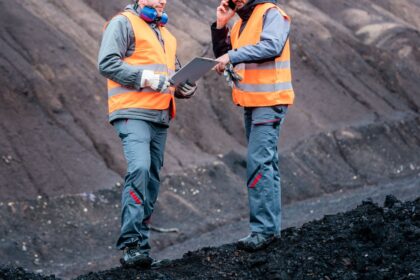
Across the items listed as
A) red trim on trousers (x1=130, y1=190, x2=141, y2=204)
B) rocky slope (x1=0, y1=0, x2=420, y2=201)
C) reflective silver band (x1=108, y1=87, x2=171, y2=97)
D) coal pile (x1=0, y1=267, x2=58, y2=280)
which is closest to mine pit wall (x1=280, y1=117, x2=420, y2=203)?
rocky slope (x1=0, y1=0, x2=420, y2=201)

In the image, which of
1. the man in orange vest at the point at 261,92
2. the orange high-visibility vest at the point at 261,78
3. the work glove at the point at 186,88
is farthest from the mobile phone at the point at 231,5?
the work glove at the point at 186,88

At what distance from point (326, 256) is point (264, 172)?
1.17 m

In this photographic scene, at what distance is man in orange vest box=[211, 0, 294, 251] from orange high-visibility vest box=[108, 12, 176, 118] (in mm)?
521

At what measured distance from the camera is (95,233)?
13797mm

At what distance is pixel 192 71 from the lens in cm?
808

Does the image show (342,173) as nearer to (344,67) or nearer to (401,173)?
(401,173)

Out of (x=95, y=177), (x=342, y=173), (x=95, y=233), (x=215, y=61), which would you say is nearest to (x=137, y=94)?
(x=215, y=61)

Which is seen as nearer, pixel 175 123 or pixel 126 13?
pixel 126 13

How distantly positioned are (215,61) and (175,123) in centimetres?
1003

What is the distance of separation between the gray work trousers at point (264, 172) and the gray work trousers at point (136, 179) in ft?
2.79

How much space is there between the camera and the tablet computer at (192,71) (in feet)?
26.0

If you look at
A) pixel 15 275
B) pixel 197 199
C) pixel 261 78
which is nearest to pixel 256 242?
pixel 261 78

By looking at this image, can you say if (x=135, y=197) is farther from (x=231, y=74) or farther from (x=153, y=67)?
(x=231, y=74)

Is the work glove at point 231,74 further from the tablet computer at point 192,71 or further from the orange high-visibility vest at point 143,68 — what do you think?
the orange high-visibility vest at point 143,68
